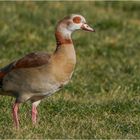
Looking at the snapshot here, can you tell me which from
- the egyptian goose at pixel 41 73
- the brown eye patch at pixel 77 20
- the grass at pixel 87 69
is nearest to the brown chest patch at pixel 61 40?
the egyptian goose at pixel 41 73

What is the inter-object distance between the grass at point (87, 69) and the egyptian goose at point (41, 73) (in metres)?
0.39

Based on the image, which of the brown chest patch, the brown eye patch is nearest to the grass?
the brown chest patch

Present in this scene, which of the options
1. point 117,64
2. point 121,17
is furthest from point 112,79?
point 121,17

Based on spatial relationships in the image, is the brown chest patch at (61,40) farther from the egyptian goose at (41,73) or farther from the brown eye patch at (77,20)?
the brown eye patch at (77,20)

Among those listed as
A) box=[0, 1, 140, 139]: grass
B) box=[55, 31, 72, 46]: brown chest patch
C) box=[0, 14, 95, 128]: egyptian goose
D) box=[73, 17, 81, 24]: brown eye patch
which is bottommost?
box=[0, 1, 140, 139]: grass

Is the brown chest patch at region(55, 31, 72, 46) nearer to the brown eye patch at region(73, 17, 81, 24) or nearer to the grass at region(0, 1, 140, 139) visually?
the brown eye patch at region(73, 17, 81, 24)

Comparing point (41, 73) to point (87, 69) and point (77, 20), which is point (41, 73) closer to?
point (77, 20)

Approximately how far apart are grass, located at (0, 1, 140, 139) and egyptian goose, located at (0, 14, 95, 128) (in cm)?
39

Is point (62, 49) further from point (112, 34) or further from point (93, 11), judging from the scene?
point (93, 11)

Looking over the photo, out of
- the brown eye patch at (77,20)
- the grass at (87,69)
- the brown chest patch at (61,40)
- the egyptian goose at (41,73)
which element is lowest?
the grass at (87,69)

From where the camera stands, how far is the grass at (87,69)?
8047 millimetres

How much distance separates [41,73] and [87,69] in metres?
5.82

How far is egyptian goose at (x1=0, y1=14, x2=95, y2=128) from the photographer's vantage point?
804 cm

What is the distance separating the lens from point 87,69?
45.4ft
